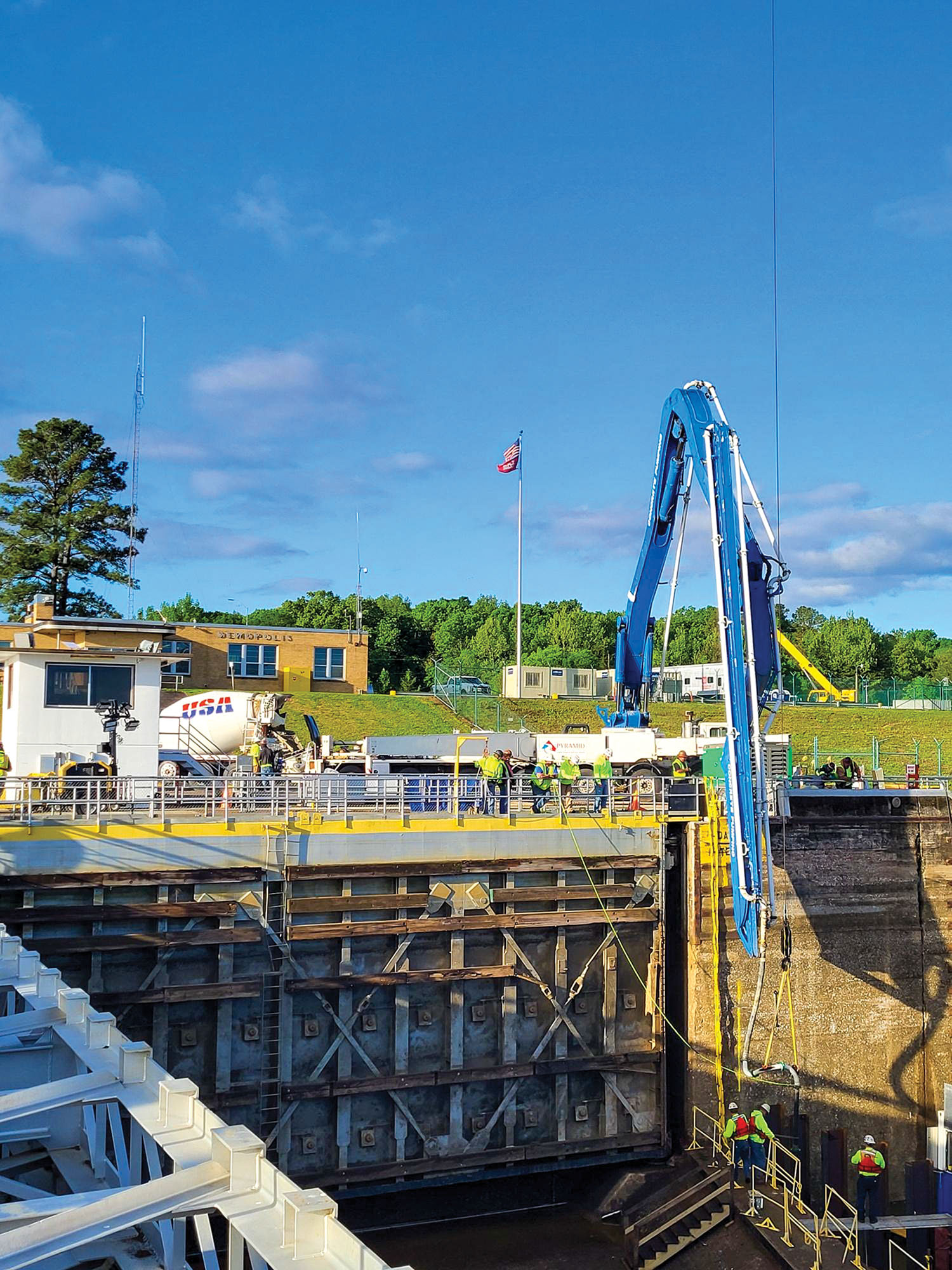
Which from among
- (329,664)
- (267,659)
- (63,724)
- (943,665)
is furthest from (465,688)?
(943,665)

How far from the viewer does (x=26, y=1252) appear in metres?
4.61

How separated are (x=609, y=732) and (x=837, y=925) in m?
7.69

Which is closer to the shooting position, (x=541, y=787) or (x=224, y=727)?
(x=541, y=787)

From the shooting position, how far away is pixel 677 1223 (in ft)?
57.3

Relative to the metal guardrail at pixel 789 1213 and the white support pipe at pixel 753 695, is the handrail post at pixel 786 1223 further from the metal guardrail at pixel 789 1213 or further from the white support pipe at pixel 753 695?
the white support pipe at pixel 753 695

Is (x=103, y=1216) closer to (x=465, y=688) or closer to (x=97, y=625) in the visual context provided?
(x=97, y=625)

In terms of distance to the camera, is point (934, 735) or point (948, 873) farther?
point (934, 735)

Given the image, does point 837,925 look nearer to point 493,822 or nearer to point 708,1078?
point 708,1078

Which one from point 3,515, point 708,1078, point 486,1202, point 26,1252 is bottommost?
point 486,1202

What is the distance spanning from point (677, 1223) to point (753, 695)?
9128mm

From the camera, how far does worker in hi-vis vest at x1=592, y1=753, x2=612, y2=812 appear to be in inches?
823

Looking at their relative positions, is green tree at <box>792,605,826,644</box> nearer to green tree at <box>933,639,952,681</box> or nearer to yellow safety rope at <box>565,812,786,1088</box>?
green tree at <box>933,639,952,681</box>

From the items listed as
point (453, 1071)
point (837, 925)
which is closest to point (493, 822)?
point (453, 1071)

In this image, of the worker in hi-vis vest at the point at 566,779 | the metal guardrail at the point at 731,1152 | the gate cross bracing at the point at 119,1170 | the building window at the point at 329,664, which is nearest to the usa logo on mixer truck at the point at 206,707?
the worker in hi-vis vest at the point at 566,779
